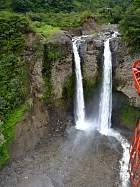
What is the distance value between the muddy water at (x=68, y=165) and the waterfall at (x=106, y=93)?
2.33 meters

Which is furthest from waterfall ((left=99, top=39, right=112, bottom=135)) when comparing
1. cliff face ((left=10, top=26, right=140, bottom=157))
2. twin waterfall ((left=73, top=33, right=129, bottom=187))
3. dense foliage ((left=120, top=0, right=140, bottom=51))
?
dense foliage ((left=120, top=0, right=140, bottom=51))

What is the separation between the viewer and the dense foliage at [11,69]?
28.2m

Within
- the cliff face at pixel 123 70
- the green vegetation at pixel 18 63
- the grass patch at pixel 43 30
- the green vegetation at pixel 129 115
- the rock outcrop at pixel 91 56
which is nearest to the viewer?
the green vegetation at pixel 18 63

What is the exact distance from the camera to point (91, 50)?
3272 cm

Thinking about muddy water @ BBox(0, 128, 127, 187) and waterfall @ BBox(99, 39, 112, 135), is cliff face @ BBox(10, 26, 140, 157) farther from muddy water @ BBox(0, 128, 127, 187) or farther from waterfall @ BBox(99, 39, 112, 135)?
muddy water @ BBox(0, 128, 127, 187)

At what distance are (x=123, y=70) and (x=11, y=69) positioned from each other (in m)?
8.75

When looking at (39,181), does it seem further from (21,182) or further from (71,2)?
(71,2)

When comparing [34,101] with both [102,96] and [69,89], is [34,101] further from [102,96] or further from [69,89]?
[102,96]

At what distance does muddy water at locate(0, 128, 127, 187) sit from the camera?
984 inches

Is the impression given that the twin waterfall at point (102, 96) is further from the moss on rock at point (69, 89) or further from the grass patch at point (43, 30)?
the grass patch at point (43, 30)

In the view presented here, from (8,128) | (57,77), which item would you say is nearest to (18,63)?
(57,77)

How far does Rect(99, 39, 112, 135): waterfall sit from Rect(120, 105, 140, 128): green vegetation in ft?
3.65

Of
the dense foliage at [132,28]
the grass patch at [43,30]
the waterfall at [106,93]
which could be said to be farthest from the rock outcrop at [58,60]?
the dense foliage at [132,28]

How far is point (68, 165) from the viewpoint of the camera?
87.7ft
